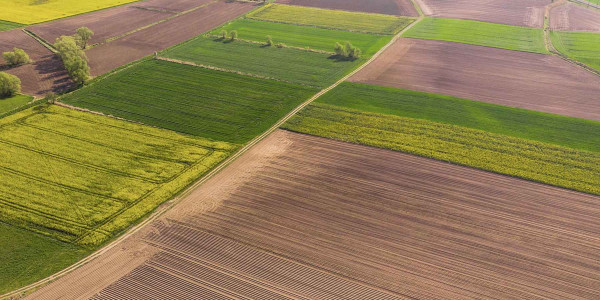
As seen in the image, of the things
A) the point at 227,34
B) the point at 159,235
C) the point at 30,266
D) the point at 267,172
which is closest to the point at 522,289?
the point at 267,172

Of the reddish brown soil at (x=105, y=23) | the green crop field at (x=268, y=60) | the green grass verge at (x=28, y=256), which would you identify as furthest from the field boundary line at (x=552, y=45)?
the reddish brown soil at (x=105, y=23)

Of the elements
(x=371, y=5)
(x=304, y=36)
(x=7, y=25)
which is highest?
(x=371, y=5)

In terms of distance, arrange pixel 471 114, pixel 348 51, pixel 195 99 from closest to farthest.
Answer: pixel 471 114
pixel 195 99
pixel 348 51

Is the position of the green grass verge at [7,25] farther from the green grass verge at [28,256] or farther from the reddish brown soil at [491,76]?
the reddish brown soil at [491,76]

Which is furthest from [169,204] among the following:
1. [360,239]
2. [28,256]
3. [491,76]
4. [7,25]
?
[7,25]

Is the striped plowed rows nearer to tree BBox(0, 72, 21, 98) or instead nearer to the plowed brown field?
the plowed brown field

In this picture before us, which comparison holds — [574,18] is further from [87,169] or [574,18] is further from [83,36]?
[87,169]

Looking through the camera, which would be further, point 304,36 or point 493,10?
point 493,10
